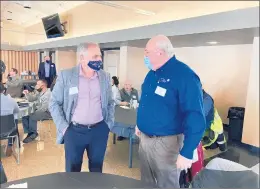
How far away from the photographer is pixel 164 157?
1.12 metres

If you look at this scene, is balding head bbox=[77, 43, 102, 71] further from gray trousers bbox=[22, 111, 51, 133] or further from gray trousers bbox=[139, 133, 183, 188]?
gray trousers bbox=[22, 111, 51, 133]

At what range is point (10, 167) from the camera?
6.96 ft

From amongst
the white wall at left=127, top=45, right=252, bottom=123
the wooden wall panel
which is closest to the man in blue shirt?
the white wall at left=127, top=45, right=252, bottom=123

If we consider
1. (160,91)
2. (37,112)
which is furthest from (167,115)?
(37,112)

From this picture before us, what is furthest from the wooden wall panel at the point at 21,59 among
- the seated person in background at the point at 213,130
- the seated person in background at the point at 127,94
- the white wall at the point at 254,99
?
the white wall at the point at 254,99

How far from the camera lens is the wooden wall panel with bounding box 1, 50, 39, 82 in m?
6.90

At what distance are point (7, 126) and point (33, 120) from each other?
1.16 m

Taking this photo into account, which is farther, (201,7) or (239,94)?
(239,94)

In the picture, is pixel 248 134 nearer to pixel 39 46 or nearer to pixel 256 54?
pixel 256 54

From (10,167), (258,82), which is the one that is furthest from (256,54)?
(10,167)

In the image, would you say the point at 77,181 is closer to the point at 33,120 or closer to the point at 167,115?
the point at 167,115

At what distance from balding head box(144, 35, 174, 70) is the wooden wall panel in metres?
6.37

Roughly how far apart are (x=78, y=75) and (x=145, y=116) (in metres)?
0.47

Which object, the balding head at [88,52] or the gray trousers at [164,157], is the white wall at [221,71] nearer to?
the balding head at [88,52]
